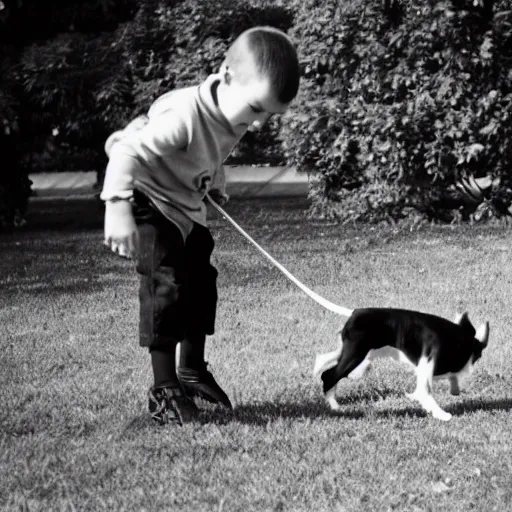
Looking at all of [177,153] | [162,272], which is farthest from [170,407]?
[177,153]

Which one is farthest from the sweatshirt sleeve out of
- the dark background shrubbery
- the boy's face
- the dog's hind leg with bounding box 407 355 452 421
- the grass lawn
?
the dark background shrubbery

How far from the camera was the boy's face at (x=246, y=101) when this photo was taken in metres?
3.34

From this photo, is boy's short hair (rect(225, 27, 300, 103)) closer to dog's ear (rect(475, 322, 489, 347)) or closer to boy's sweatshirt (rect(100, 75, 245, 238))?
boy's sweatshirt (rect(100, 75, 245, 238))

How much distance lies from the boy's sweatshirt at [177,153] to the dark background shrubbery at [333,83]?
7.08 meters

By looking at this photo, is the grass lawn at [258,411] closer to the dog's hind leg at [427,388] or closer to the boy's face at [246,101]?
the dog's hind leg at [427,388]

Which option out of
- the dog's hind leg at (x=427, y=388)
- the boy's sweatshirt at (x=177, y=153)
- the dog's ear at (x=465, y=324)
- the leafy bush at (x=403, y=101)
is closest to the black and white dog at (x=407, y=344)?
the dog's hind leg at (x=427, y=388)

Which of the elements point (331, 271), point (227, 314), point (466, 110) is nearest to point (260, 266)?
point (331, 271)

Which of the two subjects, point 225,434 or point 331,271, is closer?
point 225,434

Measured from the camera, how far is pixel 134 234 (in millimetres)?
3422

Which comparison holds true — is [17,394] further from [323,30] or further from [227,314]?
[323,30]

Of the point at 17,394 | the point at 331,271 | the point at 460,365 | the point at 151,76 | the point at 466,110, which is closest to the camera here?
the point at 460,365

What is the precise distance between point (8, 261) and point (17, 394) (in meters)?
5.24

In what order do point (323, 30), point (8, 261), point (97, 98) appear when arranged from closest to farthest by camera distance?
1. point (8, 261)
2. point (323, 30)
3. point (97, 98)

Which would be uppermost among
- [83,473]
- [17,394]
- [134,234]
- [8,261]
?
[134,234]
